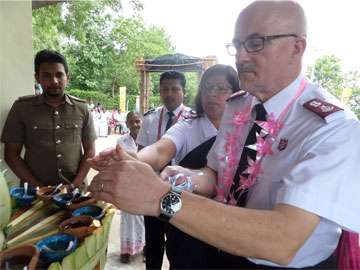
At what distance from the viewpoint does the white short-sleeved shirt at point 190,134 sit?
2115mm

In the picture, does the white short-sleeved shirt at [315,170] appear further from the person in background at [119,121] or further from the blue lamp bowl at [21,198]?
the person in background at [119,121]

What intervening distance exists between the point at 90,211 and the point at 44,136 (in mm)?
1455

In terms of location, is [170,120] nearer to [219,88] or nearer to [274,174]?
[219,88]

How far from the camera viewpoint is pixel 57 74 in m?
2.66

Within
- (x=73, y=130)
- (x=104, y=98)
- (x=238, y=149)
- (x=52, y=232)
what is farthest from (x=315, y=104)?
(x=104, y=98)

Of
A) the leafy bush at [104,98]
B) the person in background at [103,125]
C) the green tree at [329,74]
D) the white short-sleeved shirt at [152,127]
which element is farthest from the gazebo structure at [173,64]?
the leafy bush at [104,98]

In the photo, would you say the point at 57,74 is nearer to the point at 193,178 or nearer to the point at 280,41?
the point at 193,178

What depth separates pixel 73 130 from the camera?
2748mm

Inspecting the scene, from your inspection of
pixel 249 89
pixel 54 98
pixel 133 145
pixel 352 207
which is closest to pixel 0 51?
pixel 54 98

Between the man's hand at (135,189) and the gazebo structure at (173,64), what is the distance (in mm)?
6679

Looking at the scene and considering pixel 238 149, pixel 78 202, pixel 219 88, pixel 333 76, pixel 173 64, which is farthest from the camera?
pixel 333 76

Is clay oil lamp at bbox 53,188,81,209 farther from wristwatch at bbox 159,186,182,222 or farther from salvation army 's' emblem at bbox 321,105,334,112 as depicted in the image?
salvation army 's' emblem at bbox 321,105,334,112

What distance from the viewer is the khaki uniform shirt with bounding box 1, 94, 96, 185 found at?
101 inches

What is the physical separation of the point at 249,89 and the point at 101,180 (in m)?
0.88
